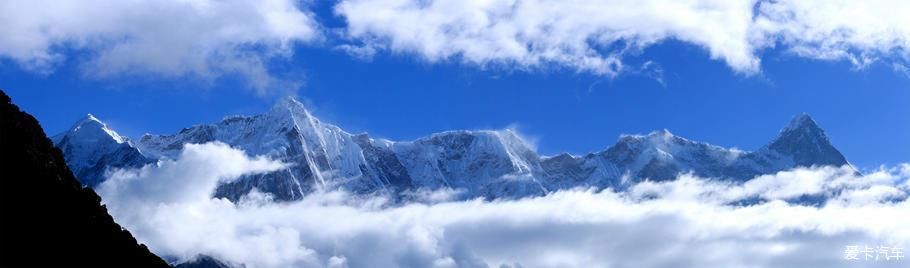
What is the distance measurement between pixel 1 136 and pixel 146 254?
50.1 ft

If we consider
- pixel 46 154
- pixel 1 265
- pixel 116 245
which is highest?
pixel 46 154

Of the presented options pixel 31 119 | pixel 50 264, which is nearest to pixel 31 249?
pixel 50 264

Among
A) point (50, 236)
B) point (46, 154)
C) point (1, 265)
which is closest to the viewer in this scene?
point (1, 265)

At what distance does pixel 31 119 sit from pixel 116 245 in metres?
15.2

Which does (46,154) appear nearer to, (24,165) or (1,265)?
(24,165)

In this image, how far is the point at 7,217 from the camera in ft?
331

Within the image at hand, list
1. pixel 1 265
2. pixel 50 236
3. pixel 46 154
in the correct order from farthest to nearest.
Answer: pixel 46 154 → pixel 50 236 → pixel 1 265

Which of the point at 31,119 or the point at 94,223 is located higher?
the point at 31,119

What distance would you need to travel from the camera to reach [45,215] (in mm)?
103062

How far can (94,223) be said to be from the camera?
10756 centimetres

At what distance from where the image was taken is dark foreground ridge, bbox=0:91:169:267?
100375 millimetres

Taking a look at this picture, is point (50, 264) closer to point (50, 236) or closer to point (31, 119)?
point (50, 236)

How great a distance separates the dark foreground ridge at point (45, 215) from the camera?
100375mm

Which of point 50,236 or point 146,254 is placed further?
point 146,254
